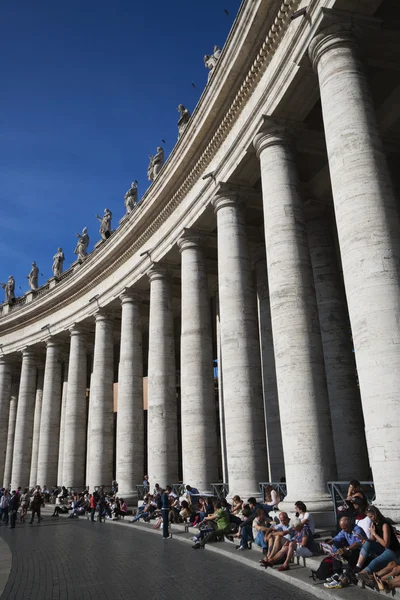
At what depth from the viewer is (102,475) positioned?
38.8m

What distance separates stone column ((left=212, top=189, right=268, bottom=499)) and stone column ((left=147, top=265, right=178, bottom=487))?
9.05m

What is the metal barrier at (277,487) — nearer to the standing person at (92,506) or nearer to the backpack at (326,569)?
the backpack at (326,569)

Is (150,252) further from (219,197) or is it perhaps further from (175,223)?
(219,197)

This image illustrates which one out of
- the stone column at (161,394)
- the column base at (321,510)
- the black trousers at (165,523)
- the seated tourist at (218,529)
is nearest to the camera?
the column base at (321,510)

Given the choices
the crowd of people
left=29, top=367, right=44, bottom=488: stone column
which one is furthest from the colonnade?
left=29, top=367, right=44, bottom=488: stone column

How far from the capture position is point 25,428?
52.8 m

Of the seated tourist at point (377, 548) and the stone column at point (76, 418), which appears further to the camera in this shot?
the stone column at point (76, 418)

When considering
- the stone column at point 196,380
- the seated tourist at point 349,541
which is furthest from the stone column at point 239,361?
the seated tourist at point 349,541

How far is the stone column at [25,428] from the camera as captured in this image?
171 feet

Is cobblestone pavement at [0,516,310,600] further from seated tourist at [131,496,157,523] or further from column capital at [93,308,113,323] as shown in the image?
column capital at [93,308,113,323]

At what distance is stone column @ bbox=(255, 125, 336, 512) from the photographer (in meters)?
17.0

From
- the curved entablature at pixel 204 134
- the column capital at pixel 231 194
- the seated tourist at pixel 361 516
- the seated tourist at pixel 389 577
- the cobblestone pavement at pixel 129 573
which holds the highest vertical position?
the curved entablature at pixel 204 134

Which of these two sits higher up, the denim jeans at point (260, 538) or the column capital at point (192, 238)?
the column capital at point (192, 238)

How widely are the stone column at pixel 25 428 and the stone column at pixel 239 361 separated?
35542 millimetres
